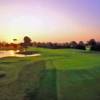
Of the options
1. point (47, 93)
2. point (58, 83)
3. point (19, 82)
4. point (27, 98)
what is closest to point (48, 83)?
point (58, 83)

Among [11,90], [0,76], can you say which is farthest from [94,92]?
[0,76]

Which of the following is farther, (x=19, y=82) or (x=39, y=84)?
(x=19, y=82)

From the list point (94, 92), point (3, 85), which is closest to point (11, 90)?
point (3, 85)

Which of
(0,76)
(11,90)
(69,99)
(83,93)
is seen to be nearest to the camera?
(69,99)

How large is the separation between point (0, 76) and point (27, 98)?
920 centimetres

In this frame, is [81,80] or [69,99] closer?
[69,99]

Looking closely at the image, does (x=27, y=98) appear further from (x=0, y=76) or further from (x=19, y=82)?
(x=0, y=76)

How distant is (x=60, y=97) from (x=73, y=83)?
4.26m

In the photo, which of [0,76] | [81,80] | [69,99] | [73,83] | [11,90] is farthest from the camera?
[0,76]

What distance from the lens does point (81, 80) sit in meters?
19.4

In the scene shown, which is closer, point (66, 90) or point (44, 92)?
point (44, 92)

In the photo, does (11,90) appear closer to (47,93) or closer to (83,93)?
(47,93)

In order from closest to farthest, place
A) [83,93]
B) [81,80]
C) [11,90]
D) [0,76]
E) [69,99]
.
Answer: [69,99], [83,93], [11,90], [81,80], [0,76]

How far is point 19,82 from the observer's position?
19.4 m
